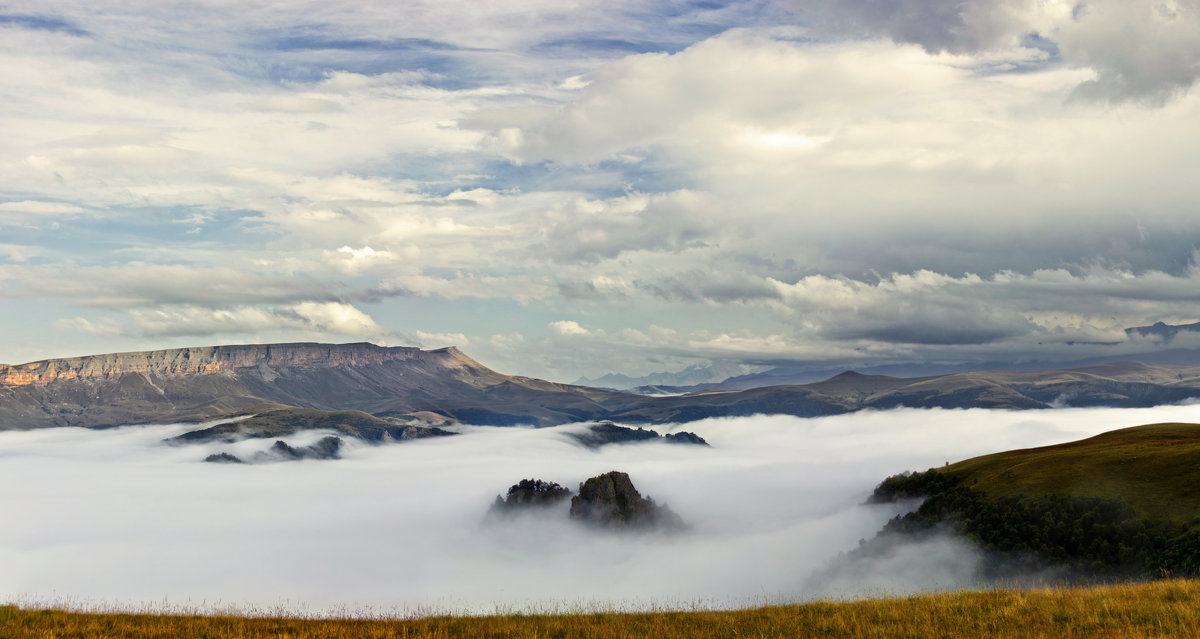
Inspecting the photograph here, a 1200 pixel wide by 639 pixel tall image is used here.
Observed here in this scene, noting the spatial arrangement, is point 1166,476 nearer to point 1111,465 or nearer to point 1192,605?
point 1111,465

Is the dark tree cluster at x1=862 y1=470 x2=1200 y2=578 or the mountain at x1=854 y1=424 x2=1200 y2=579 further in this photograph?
the mountain at x1=854 y1=424 x2=1200 y2=579

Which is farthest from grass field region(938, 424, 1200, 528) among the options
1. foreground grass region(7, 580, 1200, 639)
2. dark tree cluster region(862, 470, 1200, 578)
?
foreground grass region(7, 580, 1200, 639)

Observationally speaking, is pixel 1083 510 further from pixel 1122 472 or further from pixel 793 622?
pixel 793 622

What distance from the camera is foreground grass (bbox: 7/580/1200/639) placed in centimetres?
2528

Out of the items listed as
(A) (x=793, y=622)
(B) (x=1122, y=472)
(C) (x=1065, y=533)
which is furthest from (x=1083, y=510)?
(A) (x=793, y=622)

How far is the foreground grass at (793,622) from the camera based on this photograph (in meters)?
25.3

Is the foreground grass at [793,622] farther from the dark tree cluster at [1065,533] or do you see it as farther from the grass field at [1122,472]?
the grass field at [1122,472]

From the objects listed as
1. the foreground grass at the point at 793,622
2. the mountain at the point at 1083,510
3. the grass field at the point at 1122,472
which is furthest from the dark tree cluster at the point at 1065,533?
the foreground grass at the point at 793,622

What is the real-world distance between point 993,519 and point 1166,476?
26.2 metres

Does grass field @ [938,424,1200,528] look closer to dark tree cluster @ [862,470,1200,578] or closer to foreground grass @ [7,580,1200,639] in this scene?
dark tree cluster @ [862,470,1200,578]

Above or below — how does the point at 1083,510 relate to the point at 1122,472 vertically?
below

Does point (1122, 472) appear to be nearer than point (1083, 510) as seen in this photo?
No

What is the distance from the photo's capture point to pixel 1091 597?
30719 mm

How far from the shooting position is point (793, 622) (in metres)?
28.2
